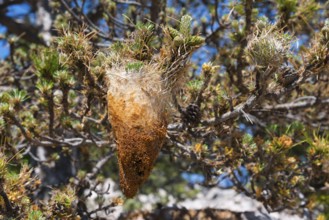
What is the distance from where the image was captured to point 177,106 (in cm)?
349

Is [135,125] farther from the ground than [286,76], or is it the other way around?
[286,76]

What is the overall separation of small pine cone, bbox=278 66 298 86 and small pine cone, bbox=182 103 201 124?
559 millimetres

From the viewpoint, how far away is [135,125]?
296 cm

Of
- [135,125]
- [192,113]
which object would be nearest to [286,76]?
[192,113]

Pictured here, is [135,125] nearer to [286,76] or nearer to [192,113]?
[192,113]

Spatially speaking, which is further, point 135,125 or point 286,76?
point 286,76

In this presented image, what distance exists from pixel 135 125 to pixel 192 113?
58 centimetres

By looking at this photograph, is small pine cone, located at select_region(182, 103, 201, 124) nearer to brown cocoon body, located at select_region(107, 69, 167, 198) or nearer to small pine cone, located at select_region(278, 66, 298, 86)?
brown cocoon body, located at select_region(107, 69, 167, 198)

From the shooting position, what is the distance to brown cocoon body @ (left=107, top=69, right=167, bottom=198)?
2969mm

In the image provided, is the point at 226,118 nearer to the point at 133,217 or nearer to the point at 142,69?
the point at 142,69

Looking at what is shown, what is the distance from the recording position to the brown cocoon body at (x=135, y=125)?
297cm

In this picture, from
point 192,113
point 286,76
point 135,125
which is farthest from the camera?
point 192,113

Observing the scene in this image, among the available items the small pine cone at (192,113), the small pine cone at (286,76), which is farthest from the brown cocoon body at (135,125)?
the small pine cone at (286,76)

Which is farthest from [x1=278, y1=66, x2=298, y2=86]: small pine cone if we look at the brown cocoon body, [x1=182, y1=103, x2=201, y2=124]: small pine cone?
the brown cocoon body
